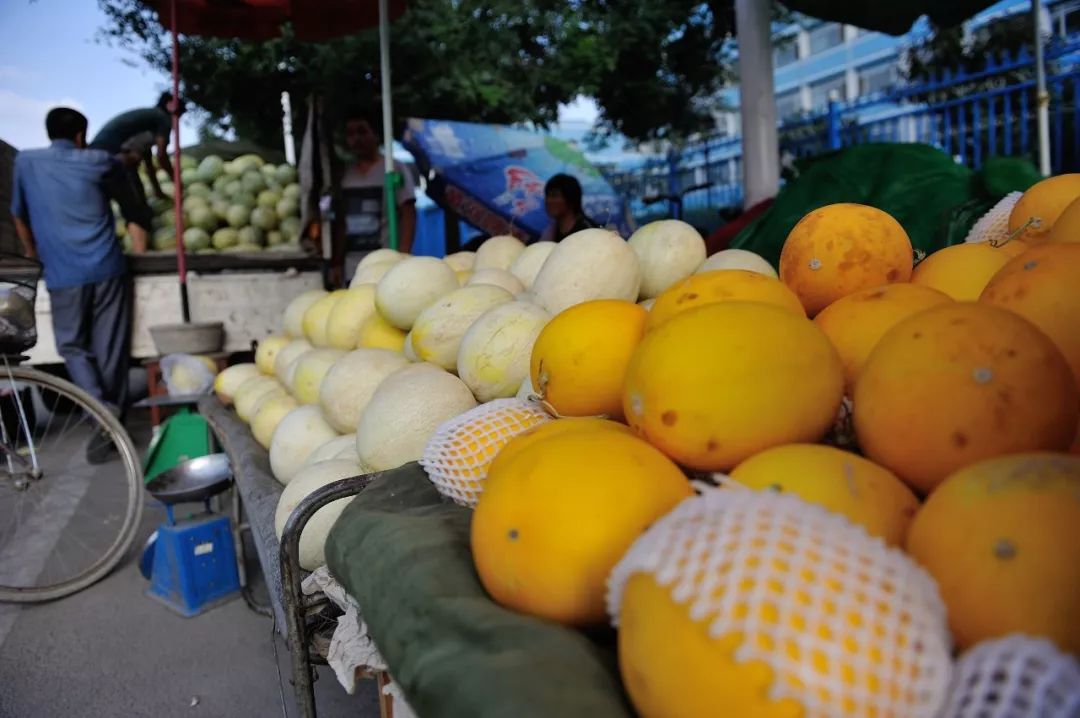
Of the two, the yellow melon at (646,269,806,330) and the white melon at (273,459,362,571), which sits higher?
the yellow melon at (646,269,806,330)

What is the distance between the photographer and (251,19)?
17.7ft

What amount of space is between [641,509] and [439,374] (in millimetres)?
1140

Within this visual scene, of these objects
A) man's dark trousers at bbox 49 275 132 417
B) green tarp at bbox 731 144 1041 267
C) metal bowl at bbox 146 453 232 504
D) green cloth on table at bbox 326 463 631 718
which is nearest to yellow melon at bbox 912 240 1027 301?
green cloth on table at bbox 326 463 631 718

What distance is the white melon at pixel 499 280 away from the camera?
7.89 feet

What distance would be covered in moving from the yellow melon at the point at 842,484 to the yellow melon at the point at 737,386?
3.0 inches

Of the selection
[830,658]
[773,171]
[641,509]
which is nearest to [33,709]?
[641,509]

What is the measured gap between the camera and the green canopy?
5.12 m

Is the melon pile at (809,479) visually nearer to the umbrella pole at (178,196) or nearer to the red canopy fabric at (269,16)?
the red canopy fabric at (269,16)

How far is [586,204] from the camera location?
7062 millimetres

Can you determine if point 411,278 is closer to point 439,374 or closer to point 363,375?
point 363,375

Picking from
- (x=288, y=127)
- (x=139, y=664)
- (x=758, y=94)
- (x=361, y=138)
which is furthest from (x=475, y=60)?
(x=139, y=664)

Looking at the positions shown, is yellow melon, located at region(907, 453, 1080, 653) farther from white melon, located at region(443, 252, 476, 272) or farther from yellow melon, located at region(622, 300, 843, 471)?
white melon, located at region(443, 252, 476, 272)

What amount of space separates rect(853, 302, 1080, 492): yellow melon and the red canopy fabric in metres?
5.12

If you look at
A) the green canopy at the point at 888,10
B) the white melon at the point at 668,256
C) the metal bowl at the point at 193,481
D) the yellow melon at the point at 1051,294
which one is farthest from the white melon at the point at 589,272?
the green canopy at the point at 888,10
